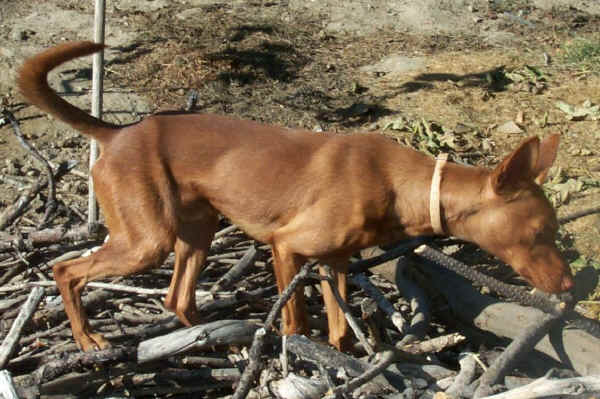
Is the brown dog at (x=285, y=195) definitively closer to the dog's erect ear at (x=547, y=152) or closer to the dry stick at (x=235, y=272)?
the dog's erect ear at (x=547, y=152)

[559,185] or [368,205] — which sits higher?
[368,205]

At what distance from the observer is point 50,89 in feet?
19.0

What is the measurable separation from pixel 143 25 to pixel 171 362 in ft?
22.9

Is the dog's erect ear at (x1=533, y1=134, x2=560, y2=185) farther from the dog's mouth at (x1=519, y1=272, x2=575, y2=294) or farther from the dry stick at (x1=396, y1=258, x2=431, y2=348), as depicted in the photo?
the dry stick at (x1=396, y1=258, x2=431, y2=348)

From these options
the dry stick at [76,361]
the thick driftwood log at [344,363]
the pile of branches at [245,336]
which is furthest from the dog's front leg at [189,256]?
the thick driftwood log at [344,363]

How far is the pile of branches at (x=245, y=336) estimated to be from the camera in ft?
16.4

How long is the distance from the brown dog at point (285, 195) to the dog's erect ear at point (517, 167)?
0.02 metres

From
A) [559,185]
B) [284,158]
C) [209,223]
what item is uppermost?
[284,158]

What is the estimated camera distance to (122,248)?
5.84 m

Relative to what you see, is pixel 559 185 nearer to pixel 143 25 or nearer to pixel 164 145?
pixel 164 145

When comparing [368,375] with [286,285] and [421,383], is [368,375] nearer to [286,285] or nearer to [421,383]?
[421,383]

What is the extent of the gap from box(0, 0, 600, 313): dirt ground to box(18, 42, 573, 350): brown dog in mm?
1857

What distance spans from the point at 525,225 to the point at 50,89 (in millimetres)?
3336

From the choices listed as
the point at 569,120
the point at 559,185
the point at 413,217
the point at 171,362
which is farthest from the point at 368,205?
the point at 569,120
